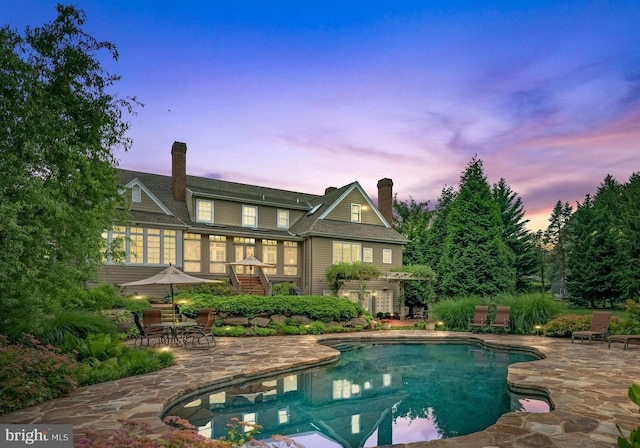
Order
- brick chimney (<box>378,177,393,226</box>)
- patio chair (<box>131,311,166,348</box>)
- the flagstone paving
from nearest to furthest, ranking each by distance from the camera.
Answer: the flagstone paving, patio chair (<box>131,311,166,348</box>), brick chimney (<box>378,177,393,226</box>)

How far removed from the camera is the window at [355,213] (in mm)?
27016

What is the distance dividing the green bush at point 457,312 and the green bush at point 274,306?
4151 millimetres

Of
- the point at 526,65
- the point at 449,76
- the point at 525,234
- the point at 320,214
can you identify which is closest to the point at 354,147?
the point at 320,214

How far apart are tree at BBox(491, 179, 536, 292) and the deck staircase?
→ 60.8 feet

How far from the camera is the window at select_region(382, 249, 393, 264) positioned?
1089 inches

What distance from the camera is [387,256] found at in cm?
2783

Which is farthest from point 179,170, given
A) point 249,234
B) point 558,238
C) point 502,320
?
point 558,238

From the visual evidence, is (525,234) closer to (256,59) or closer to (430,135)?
(430,135)

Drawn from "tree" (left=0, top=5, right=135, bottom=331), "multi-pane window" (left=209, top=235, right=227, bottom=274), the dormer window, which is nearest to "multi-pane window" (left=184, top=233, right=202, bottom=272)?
"multi-pane window" (left=209, top=235, right=227, bottom=274)

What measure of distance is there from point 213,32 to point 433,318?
16.4 m

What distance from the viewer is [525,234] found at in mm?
33562

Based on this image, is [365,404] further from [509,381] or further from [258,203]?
[258,203]

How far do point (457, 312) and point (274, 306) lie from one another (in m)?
8.71

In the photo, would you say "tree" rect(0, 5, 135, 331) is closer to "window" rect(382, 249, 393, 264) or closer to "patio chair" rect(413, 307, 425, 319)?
"window" rect(382, 249, 393, 264)
